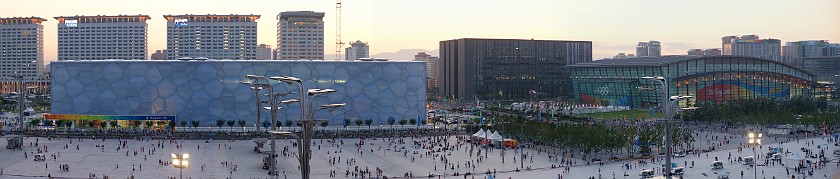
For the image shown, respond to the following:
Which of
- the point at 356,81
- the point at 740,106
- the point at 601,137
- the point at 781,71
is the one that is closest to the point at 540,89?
the point at 781,71

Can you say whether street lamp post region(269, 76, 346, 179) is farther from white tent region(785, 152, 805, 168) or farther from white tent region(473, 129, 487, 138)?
white tent region(473, 129, 487, 138)

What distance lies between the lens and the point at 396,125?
258 ft

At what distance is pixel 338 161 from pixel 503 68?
11762 cm

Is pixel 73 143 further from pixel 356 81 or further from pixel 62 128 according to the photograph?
pixel 356 81

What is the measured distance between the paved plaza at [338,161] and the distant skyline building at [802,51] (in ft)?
328

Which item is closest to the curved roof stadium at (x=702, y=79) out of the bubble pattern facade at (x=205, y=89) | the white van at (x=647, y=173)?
the bubble pattern facade at (x=205, y=89)

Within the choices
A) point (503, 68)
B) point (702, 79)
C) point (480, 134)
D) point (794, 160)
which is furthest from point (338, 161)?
point (503, 68)

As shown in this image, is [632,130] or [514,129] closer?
[632,130]

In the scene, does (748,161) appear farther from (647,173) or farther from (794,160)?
(647,173)

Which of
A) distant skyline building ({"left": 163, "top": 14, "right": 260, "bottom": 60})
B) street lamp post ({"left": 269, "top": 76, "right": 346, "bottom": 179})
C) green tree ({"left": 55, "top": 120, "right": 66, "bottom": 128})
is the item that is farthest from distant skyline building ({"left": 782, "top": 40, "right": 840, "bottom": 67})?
street lamp post ({"left": 269, "top": 76, "right": 346, "bottom": 179})

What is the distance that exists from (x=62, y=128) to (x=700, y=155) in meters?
57.2

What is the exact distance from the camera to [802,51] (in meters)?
170

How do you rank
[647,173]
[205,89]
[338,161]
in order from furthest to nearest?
[205,89] → [338,161] → [647,173]

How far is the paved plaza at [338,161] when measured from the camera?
1785 inches
